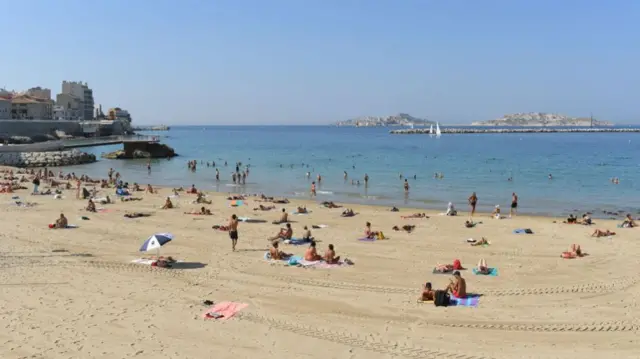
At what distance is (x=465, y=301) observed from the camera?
11.5 m

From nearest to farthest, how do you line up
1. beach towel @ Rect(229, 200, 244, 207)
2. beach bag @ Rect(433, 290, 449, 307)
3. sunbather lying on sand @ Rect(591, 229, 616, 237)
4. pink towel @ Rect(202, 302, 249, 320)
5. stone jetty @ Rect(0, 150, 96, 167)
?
pink towel @ Rect(202, 302, 249, 320)
beach bag @ Rect(433, 290, 449, 307)
sunbather lying on sand @ Rect(591, 229, 616, 237)
beach towel @ Rect(229, 200, 244, 207)
stone jetty @ Rect(0, 150, 96, 167)

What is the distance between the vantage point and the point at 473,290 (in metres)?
12.5

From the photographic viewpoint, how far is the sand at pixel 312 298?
906cm

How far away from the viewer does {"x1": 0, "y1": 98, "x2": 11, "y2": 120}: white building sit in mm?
95963

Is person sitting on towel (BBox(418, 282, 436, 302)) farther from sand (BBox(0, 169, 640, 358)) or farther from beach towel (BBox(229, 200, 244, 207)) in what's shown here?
beach towel (BBox(229, 200, 244, 207))

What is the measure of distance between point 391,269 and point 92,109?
16318 centimetres

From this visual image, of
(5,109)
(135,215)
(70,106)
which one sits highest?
(70,106)

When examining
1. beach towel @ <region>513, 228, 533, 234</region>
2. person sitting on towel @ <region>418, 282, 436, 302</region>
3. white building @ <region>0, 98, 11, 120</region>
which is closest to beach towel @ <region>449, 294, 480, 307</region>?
person sitting on towel @ <region>418, 282, 436, 302</region>

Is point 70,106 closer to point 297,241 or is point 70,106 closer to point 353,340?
point 297,241

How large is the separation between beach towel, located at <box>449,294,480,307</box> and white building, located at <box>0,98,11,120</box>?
338 ft

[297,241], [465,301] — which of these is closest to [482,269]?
[465,301]

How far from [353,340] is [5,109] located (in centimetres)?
10629

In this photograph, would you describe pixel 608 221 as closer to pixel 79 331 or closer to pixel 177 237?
pixel 177 237

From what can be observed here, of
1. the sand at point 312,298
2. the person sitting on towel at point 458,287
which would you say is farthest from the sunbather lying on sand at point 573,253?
the person sitting on towel at point 458,287
